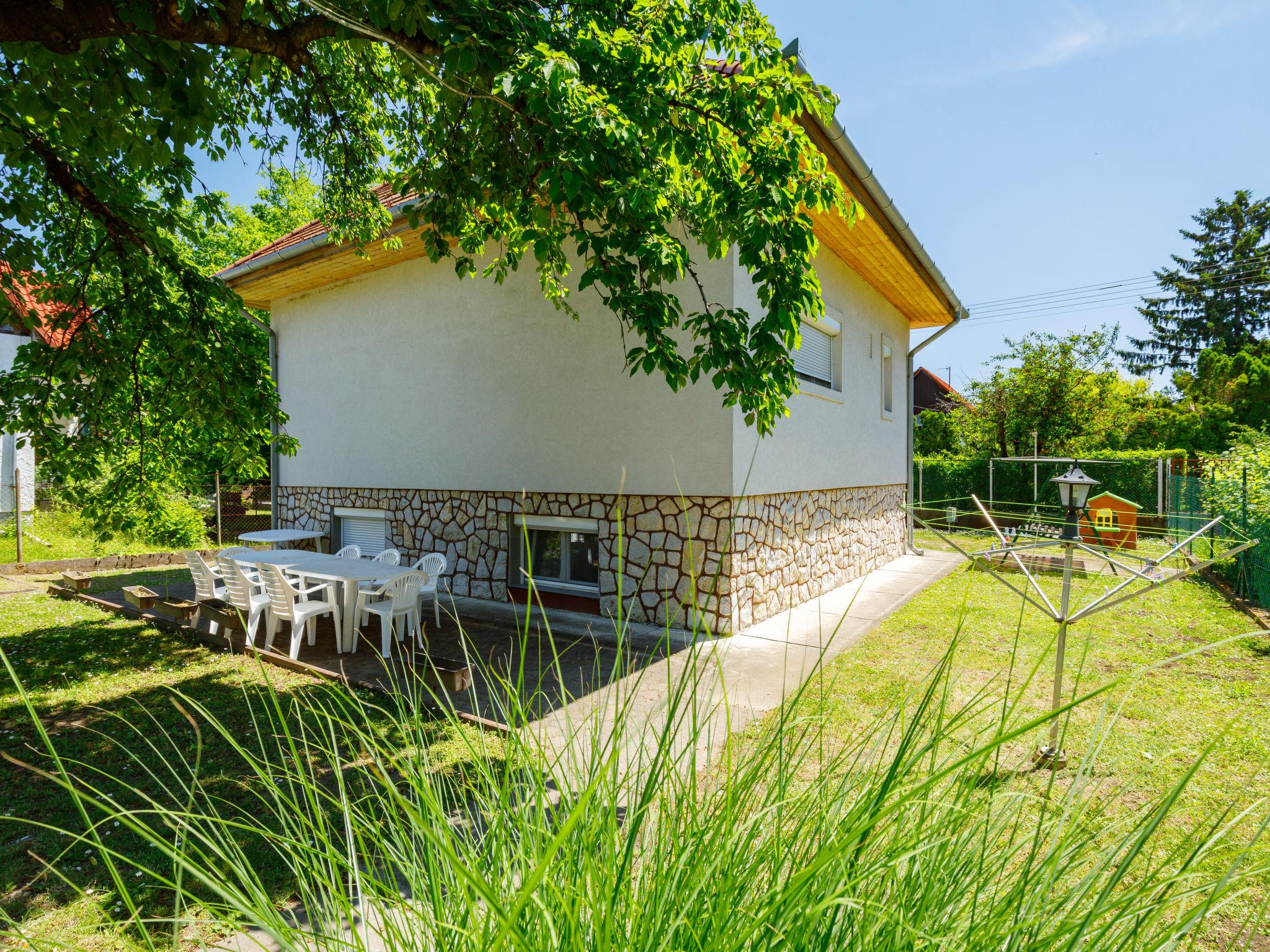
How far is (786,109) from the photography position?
381 centimetres

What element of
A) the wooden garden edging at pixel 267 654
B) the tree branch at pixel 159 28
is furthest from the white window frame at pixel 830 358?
the tree branch at pixel 159 28

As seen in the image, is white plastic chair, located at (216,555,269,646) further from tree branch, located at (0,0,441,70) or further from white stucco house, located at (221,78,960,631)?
tree branch, located at (0,0,441,70)

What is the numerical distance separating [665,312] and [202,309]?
15.5ft

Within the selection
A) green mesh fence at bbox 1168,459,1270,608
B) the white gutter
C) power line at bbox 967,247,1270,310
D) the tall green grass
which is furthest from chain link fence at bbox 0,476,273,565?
power line at bbox 967,247,1270,310

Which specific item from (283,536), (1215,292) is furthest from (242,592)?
(1215,292)

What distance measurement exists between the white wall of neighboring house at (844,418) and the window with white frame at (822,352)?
47 mm

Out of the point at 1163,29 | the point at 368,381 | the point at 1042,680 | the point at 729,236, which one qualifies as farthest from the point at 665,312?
the point at 1163,29

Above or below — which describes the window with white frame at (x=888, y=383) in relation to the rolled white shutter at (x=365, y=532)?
above

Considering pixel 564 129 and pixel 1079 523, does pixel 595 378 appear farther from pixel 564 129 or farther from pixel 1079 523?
pixel 1079 523

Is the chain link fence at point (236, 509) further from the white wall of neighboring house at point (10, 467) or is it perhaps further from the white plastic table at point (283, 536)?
the white wall of neighboring house at point (10, 467)

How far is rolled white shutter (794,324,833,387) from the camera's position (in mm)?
8250

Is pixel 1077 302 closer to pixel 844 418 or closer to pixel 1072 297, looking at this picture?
pixel 1072 297

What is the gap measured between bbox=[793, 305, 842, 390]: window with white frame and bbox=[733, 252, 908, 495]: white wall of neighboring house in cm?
5

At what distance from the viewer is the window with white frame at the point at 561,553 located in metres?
7.69
